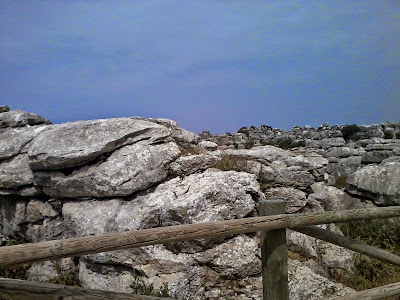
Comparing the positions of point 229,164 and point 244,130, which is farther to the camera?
point 244,130

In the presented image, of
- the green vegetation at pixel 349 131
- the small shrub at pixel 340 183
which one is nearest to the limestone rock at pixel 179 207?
the small shrub at pixel 340 183

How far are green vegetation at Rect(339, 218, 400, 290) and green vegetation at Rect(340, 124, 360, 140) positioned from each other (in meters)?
47.8

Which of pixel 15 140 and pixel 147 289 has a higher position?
pixel 15 140

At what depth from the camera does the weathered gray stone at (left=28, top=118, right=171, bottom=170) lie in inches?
381

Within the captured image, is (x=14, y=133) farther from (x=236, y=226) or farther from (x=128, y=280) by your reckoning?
(x=236, y=226)

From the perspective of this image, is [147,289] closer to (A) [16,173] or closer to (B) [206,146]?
(B) [206,146]

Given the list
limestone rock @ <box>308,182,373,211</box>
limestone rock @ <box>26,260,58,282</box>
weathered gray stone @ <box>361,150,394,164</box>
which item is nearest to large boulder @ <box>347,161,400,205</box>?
limestone rock @ <box>308,182,373,211</box>

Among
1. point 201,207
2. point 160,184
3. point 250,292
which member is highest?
point 160,184

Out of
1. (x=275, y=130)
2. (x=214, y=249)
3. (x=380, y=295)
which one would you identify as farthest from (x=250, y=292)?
(x=275, y=130)

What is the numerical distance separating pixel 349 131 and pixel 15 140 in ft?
177

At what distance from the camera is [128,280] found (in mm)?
7758

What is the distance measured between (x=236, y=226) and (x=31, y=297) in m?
1.90

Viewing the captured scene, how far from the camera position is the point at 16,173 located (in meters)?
10.7

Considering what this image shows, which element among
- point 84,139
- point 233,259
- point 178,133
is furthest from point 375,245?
point 84,139
